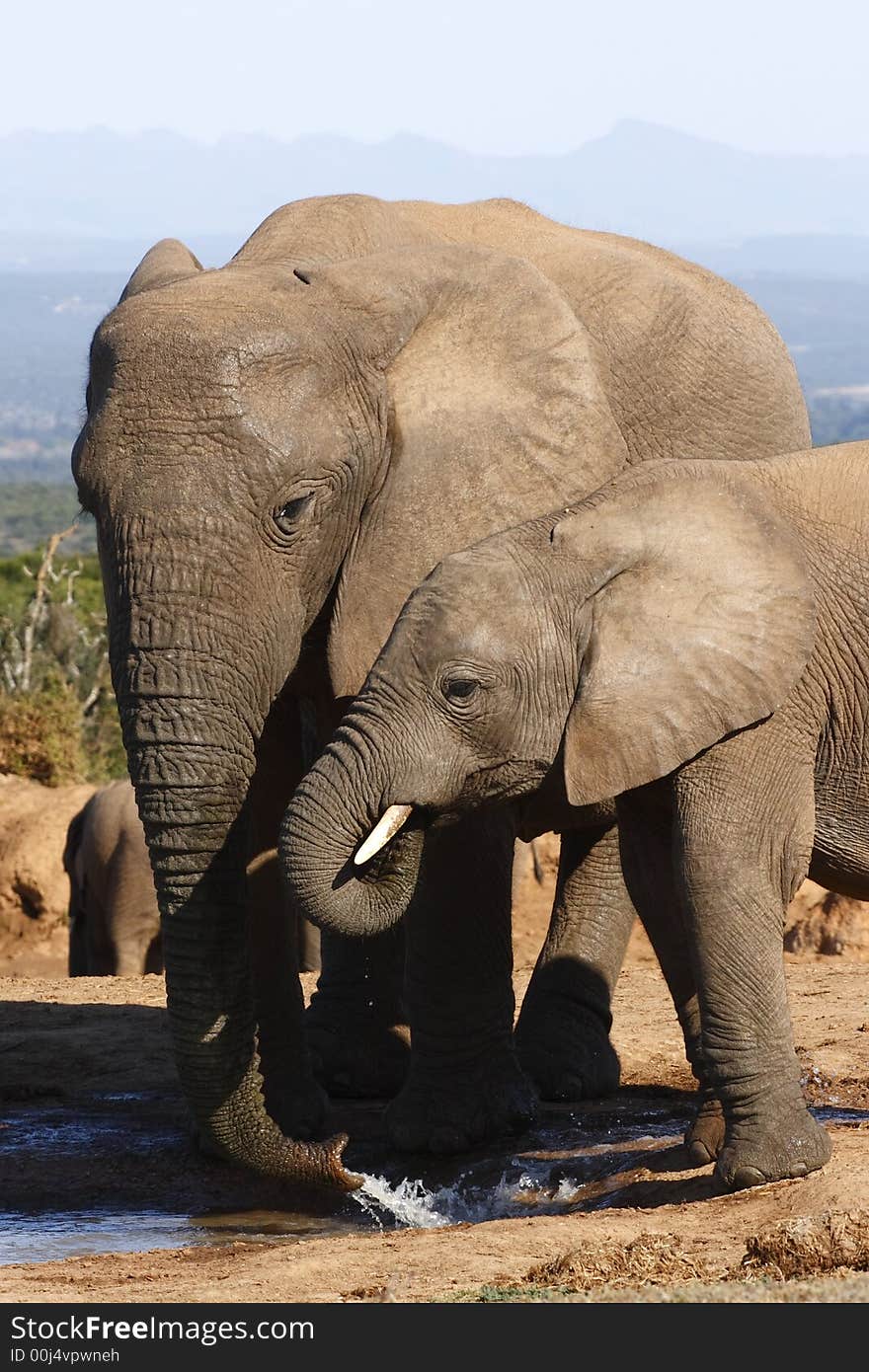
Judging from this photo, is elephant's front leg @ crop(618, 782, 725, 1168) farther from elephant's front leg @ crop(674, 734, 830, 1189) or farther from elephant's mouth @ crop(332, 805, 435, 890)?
elephant's mouth @ crop(332, 805, 435, 890)

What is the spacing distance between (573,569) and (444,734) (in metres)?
0.53

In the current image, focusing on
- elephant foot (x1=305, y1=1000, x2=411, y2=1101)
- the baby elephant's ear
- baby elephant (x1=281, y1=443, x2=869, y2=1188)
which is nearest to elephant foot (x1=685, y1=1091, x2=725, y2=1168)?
baby elephant (x1=281, y1=443, x2=869, y2=1188)

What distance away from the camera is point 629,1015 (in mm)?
8445

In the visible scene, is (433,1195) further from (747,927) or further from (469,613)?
(469,613)

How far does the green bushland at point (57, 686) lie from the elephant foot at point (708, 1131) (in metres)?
10.5

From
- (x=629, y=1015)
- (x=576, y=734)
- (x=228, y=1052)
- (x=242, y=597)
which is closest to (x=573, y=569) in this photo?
(x=576, y=734)

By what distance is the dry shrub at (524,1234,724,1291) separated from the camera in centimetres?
432

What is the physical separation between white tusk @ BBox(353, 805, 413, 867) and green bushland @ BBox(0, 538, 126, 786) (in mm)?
10887

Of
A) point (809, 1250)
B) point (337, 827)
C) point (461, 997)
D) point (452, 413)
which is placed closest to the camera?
point (809, 1250)

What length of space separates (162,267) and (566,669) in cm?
223

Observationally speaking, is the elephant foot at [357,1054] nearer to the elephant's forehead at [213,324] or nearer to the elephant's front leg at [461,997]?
the elephant's front leg at [461,997]

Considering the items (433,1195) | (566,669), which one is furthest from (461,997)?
(566,669)

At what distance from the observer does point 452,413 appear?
5.91m

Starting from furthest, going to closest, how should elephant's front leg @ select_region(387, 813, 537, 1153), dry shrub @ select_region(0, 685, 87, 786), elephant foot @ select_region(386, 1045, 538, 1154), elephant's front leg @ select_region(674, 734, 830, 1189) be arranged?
dry shrub @ select_region(0, 685, 87, 786) → elephant foot @ select_region(386, 1045, 538, 1154) → elephant's front leg @ select_region(387, 813, 537, 1153) → elephant's front leg @ select_region(674, 734, 830, 1189)
